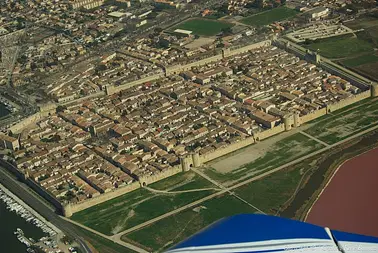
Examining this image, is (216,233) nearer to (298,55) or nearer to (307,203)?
(307,203)

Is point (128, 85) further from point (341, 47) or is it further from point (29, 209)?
point (341, 47)

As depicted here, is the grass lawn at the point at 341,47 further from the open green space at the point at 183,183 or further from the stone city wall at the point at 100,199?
the stone city wall at the point at 100,199

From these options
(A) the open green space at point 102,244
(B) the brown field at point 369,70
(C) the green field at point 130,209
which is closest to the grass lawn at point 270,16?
(B) the brown field at point 369,70

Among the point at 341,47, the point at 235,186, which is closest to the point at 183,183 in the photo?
the point at 235,186

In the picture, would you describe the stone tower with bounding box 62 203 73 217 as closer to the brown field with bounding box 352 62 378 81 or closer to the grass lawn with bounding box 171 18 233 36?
the brown field with bounding box 352 62 378 81

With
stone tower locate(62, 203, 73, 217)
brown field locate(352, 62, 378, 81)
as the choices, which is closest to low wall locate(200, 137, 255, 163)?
stone tower locate(62, 203, 73, 217)

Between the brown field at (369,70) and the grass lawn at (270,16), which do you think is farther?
the grass lawn at (270,16)

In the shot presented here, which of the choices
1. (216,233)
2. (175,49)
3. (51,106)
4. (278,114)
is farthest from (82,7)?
(216,233)
